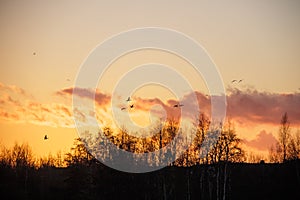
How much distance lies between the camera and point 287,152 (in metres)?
73.2

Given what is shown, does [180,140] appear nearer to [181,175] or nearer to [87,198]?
[181,175]

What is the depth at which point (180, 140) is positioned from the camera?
65812 mm

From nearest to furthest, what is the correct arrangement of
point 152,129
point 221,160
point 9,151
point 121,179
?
1. point 221,160
2. point 121,179
3. point 152,129
4. point 9,151

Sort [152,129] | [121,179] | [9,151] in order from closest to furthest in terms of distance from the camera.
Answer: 1. [121,179]
2. [152,129]
3. [9,151]

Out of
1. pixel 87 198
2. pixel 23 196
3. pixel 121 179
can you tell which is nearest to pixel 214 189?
pixel 121 179

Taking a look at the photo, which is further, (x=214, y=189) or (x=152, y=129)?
(x=152, y=129)

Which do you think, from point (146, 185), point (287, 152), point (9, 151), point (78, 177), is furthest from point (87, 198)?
point (9, 151)

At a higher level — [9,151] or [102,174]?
[9,151]

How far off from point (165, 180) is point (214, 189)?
6.64m

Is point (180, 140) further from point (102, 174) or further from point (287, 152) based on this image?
point (287, 152)

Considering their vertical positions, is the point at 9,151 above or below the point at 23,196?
above

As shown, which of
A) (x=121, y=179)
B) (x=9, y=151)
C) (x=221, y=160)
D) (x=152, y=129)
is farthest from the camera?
(x=9, y=151)

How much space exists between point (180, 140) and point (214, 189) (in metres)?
7.72

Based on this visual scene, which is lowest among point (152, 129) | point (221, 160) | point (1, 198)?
point (1, 198)
